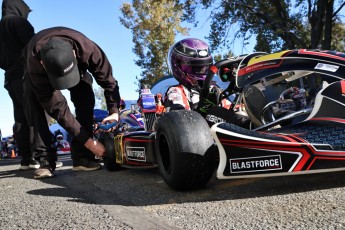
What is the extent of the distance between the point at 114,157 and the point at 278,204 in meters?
2.22

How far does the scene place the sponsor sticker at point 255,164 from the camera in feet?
6.24

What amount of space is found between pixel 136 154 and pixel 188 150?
37.6 inches

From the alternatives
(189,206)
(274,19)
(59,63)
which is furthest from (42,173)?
(274,19)

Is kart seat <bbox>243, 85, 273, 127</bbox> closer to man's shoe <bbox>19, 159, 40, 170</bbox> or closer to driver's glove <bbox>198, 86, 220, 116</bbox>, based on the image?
driver's glove <bbox>198, 86, 220, 116</bbox>

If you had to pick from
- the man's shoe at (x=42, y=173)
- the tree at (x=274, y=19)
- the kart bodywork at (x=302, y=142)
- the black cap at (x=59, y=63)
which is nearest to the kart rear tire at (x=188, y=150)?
the kart bodywork at (x=302, y=142)

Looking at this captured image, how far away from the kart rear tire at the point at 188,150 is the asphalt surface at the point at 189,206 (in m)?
0.10

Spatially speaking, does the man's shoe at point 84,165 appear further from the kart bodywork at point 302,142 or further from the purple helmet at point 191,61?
the kart bodywork at point 302,142

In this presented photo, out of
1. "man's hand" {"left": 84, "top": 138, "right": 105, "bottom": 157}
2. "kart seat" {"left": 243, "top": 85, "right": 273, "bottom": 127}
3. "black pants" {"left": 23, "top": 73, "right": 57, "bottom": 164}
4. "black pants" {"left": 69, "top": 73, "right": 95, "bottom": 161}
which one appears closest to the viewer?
"kart seat" {"left": 243, "top": 85, "right": 273, "bottom": 127}

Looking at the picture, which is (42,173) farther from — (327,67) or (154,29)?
(154,29)

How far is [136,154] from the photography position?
303 cm

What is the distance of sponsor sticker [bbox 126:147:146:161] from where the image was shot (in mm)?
2902

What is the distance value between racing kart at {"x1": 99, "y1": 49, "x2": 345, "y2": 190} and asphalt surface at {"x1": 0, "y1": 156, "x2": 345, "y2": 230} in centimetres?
15

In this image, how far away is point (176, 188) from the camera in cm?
233

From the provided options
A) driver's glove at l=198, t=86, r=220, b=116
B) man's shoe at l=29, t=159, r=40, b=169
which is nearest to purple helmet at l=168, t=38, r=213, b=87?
driver's glove at l=198, t=86, r=220, b=116
